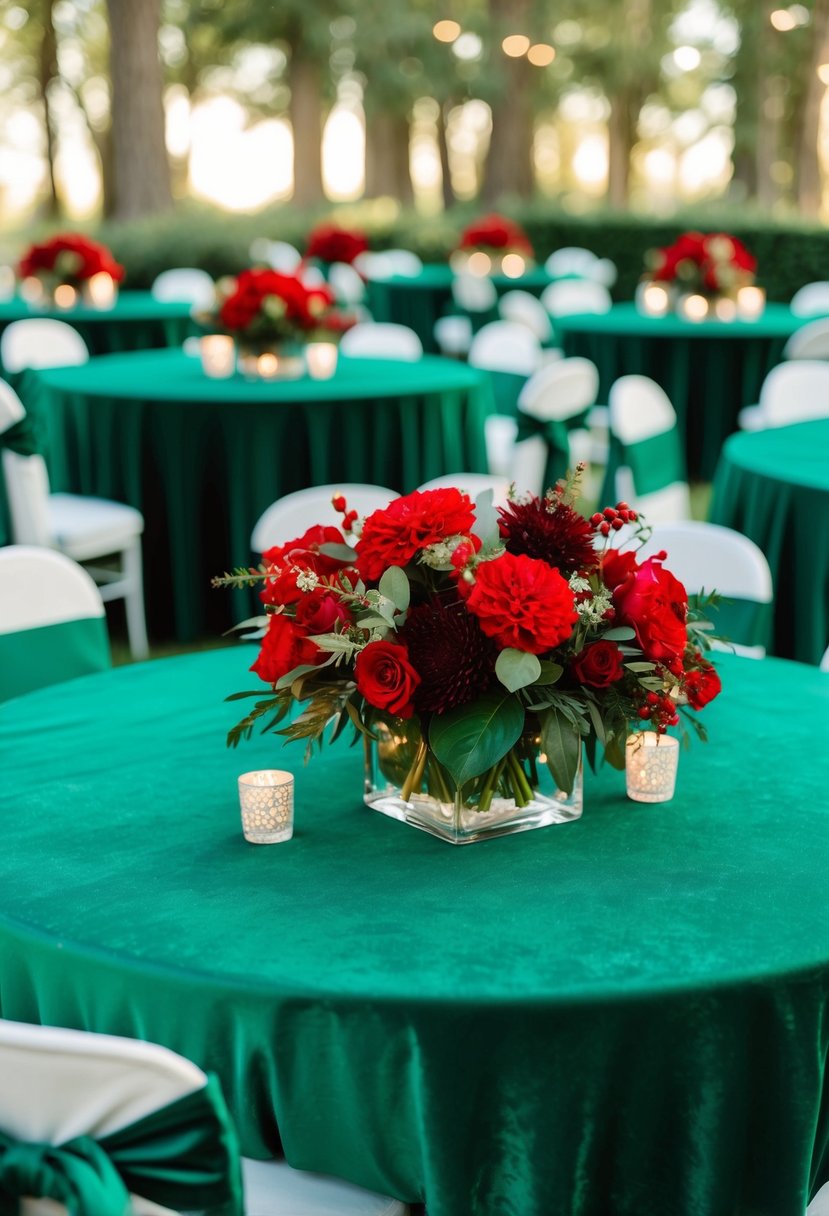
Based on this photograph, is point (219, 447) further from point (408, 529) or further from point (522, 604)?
point (522, 604)

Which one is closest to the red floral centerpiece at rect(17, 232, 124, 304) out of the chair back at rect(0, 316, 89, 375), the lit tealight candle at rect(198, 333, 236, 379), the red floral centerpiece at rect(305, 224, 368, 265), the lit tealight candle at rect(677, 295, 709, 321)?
the chair back at rect(0, 316, 89, 375)

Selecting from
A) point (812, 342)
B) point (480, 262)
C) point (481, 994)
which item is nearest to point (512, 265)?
point (480, 262)

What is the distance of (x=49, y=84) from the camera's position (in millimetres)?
21719

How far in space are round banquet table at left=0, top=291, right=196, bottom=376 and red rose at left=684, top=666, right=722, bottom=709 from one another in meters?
6.95

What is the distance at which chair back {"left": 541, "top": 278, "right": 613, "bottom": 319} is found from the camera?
1047 cm

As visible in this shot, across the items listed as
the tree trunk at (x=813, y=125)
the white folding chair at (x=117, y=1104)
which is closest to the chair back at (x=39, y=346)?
the white folding chair at (x=117, y=1104)

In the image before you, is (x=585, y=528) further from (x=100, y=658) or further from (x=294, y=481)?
(x=294, y=481)

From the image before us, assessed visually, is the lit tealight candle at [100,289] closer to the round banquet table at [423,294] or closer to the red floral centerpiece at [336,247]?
the red floral centerpiece at [336,247]

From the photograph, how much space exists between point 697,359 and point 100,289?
3540mm

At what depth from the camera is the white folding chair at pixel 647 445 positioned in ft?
15.6

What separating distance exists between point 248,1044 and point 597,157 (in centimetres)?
4614

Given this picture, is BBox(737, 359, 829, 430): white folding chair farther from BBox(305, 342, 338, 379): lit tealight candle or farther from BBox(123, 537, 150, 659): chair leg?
BBox(123, 537, 150, 659): chair leg

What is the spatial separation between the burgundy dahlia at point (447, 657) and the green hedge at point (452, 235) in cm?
1062

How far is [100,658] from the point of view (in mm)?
2836
